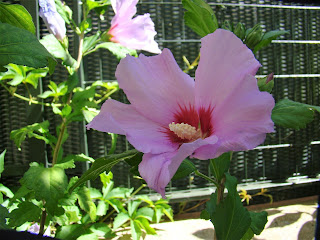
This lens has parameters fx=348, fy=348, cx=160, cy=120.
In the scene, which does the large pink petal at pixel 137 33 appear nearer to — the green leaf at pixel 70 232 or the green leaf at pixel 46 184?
the green leaf at pixel 46 184

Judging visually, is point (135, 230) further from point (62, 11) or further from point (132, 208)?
point (62, 11)

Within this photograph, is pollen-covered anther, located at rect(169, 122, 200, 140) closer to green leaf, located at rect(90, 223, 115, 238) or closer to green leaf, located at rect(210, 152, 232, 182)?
green leaf, located at rect(210, 152, 232, 182)

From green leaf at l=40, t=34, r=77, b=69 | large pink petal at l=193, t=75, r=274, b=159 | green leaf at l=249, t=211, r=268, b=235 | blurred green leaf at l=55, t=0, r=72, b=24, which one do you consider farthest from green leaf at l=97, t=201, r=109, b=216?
large pink petal at l=193, t=75, r=274, b=159

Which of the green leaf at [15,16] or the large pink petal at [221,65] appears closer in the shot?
the large pink petal at [221,65]

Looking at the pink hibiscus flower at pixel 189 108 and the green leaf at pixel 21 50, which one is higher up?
the green leaf at pixel 21 50

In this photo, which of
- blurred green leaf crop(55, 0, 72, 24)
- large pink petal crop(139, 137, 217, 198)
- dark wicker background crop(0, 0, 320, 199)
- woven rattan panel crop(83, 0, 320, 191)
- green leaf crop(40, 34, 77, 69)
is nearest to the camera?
large pink petal crop(139, 137, 217, 198)

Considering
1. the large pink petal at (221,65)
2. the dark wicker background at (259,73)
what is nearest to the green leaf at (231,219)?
the large pink petal at (221,65)

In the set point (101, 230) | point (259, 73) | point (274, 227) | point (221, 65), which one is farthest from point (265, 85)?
point (259, 73)

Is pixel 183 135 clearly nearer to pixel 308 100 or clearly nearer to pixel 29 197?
pixel 29 197
